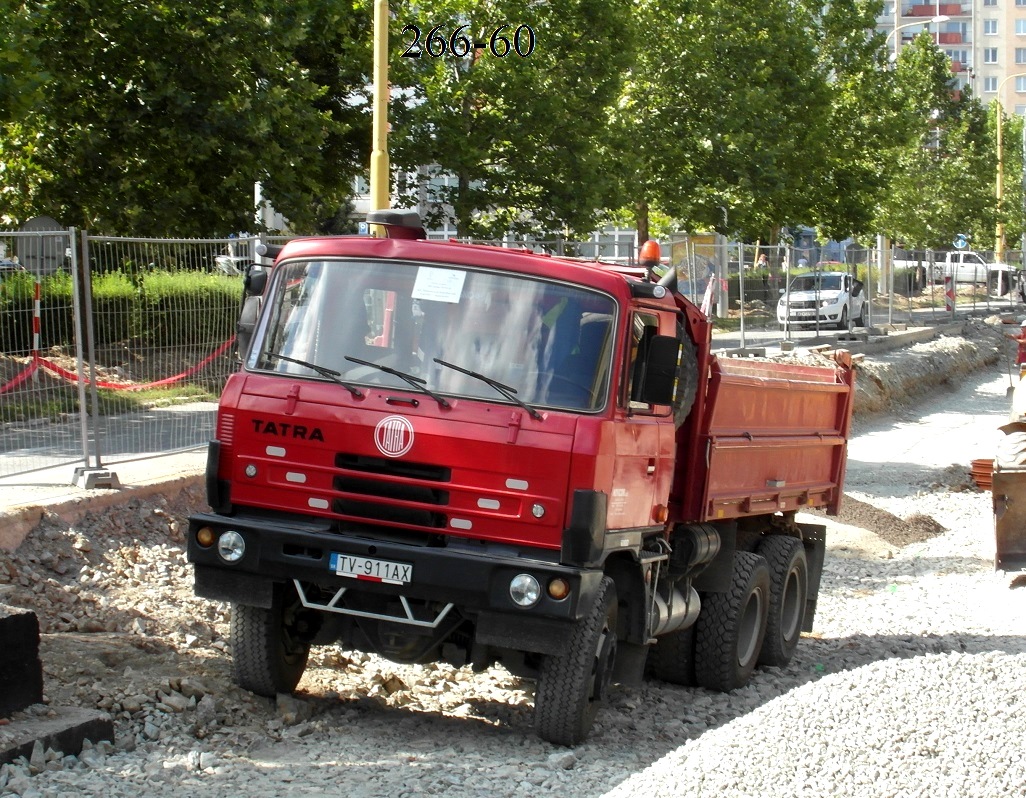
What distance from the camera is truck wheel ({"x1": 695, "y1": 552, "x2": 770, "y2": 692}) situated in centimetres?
932

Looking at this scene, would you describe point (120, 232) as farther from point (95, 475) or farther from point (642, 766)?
point (642, 766)

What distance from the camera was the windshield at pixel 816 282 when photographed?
1248 inches

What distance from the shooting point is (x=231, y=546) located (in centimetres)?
733

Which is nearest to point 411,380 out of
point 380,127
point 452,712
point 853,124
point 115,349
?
point 452,712

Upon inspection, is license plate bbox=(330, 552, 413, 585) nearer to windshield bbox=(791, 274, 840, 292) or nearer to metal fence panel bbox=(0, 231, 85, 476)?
metal fence panel bbox=(0, 231, 85, 476)

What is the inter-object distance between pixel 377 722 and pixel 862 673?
2.46m

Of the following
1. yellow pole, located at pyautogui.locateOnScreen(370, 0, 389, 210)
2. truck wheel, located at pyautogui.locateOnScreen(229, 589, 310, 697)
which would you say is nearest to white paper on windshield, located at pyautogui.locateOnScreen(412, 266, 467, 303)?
truck wheel, located at pyautogui.locateOnScreen(229, 589, 310, 697)

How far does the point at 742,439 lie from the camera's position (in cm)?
924

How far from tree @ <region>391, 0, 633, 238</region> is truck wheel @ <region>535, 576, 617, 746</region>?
17.8m

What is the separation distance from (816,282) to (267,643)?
26.7 metres

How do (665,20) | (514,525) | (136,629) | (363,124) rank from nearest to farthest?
(514,525) → (136,629) → (363,124) → (665,20)

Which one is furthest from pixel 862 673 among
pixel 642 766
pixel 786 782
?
pixel 786 782

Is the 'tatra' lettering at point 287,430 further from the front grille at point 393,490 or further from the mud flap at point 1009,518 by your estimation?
the mud flap at point 1009,518

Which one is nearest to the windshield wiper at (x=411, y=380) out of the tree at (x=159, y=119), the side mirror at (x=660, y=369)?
the side mirror at (x=660, y=369)
